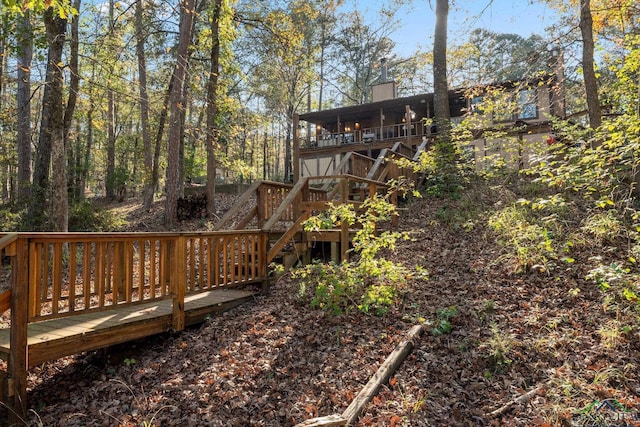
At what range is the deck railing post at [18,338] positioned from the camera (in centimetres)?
309

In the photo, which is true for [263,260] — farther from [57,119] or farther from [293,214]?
[57,119]

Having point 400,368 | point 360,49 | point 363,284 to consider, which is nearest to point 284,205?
point 363,284

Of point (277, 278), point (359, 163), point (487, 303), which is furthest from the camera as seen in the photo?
point (359, 163)

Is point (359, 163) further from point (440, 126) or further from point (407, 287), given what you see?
point (407, 287)

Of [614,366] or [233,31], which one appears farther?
[233,31]

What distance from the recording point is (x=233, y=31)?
11.4 meters

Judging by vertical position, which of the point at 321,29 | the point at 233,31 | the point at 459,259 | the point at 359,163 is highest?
the point at 321,29

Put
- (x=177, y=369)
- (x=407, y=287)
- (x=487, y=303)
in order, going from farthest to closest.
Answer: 1. (x=407, y=287)
2. (x=487, y=303)
3. (x=177, y=369)

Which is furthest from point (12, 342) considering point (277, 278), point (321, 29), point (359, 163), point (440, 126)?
point (321, 29)

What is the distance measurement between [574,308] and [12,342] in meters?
5.50

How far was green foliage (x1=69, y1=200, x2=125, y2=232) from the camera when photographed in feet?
33.7

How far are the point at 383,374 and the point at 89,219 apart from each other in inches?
400

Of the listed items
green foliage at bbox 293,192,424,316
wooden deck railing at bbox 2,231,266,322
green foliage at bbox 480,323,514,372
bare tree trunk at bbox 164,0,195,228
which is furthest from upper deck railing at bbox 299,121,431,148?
green foliage at bbox 480,323,514,372

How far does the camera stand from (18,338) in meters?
3.13
